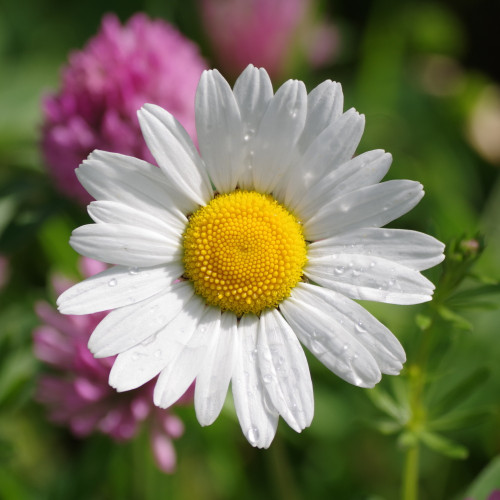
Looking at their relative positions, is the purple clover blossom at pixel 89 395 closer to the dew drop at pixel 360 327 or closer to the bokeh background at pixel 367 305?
the bokeh background at pixel 367 305

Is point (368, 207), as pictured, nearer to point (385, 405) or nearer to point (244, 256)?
point (244, 256)

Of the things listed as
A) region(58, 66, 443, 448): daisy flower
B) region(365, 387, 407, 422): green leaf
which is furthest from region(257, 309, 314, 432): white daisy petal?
region(365, 387, 407, 422): green leaf

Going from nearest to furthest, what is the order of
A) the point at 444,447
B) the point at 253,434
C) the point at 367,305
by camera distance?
the point at 253,434 < the point at 444,447 < the point at 367,305

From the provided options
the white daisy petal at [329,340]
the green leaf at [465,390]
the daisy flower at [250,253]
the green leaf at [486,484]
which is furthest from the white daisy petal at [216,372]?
the green leaf at [486,484]

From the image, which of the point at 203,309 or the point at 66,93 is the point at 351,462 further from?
the point at 66,93

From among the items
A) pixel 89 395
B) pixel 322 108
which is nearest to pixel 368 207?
pixel 322 108

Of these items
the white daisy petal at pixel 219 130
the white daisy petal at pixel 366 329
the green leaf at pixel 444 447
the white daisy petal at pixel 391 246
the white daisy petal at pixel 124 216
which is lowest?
the green leaf at pixel 444 447
